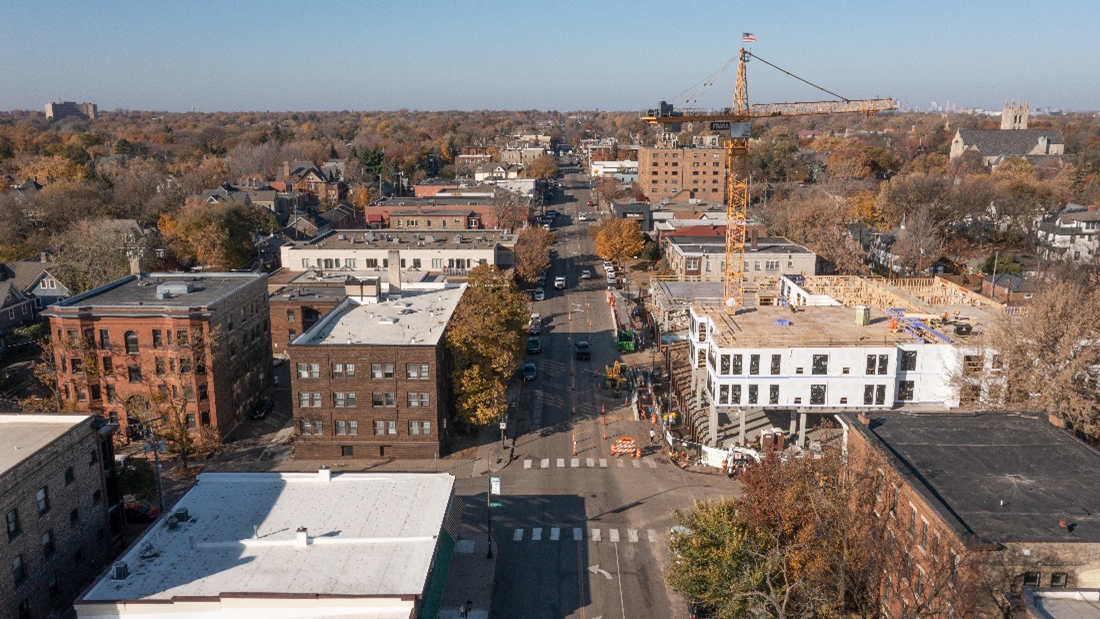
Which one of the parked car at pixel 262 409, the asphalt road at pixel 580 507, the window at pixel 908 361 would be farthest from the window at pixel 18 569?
the window at pixel 908 361

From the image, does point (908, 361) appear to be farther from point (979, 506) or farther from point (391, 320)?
point (391, 320)

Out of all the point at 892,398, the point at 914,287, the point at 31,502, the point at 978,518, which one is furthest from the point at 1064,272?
the point at 31,502

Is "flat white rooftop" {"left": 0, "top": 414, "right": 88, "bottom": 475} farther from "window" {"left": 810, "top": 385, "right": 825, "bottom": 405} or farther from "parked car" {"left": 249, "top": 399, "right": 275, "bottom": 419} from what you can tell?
"window" {"left": 810, "top": 385, "right": 825, "bottom": 405}

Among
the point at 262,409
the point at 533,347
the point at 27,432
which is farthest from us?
the point at 533,347

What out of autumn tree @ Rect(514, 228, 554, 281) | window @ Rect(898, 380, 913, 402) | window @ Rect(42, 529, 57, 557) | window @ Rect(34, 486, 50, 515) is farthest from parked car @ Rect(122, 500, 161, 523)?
autumn tree @ Rect(514, 228, 554, 281)

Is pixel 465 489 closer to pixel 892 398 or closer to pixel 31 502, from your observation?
pixel 31 502

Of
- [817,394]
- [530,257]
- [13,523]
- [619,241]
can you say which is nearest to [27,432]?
[13,523]
